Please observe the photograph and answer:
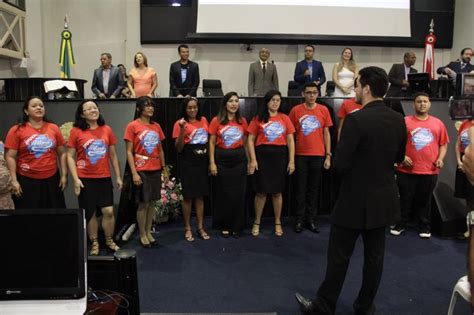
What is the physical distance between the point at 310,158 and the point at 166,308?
2409mm

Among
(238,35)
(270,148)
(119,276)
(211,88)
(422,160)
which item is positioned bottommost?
(119,276)

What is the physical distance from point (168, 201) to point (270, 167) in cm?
121

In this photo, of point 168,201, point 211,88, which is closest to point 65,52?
point 211,88

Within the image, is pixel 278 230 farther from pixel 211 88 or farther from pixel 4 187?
pixel 211 88

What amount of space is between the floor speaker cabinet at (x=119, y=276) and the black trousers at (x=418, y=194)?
349 cm

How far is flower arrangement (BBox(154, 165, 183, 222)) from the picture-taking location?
196 inches

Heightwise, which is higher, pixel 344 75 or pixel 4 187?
pixel 344 75

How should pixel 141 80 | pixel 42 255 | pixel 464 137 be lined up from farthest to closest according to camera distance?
pixel 141 80, pixel 464 137, pixel 42 255

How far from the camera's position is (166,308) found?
3.06 metres

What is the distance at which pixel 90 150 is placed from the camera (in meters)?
3.88

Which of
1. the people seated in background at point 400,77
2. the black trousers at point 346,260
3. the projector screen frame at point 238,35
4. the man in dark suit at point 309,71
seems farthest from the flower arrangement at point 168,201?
the projector screen frame at point 238,35

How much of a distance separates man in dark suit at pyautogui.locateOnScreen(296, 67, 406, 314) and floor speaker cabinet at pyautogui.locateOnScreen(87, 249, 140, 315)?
46.8 inches

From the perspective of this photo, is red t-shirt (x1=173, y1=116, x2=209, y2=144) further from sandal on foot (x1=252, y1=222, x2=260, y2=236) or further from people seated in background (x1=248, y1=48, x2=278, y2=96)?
people seated in background (x1=248, y1=48, x2=278, y2=96)

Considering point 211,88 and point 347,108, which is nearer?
point 347,108
